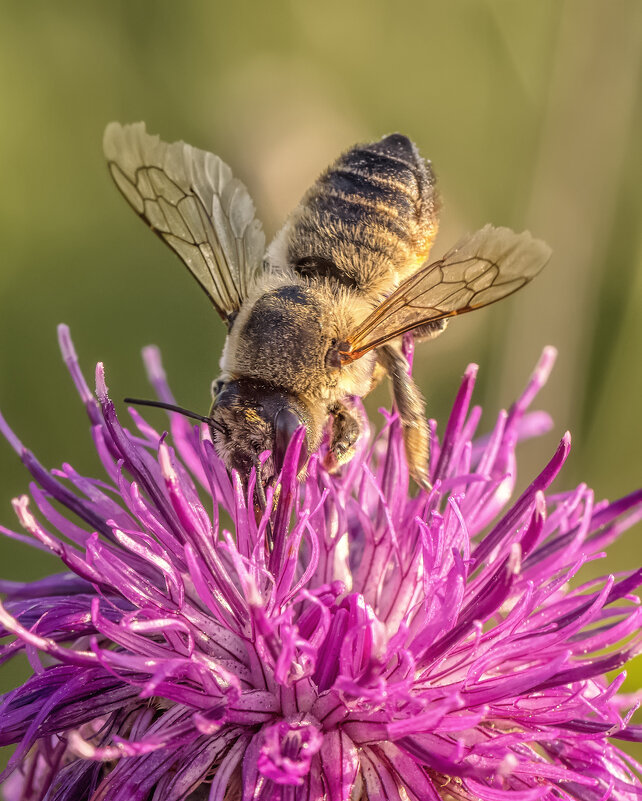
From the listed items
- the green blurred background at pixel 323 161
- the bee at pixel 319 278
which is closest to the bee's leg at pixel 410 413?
the bee at pixel 319 278

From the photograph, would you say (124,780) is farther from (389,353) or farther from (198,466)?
(389,353)

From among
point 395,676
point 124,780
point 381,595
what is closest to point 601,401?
point 381,595

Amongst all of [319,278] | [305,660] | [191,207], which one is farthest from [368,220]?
[305,660]

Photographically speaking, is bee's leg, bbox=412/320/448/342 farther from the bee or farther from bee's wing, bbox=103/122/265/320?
bee's wing, bbox=103/122/265/320

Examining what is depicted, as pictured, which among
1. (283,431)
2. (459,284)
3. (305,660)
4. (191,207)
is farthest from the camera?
(191,207)

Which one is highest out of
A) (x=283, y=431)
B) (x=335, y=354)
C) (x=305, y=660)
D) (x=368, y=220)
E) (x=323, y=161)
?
(x=323, y=161)

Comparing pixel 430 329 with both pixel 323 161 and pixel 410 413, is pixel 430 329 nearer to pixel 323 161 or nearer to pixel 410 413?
pixel 410 413
